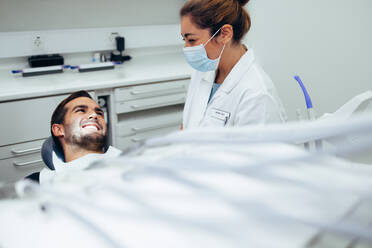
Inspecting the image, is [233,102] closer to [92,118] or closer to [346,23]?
[92,118]

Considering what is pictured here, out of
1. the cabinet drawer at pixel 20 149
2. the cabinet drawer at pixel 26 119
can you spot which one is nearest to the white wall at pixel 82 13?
the cabinet drawer at pixel 26 119

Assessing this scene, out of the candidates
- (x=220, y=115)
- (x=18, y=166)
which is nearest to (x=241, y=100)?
(x=220, y=115)

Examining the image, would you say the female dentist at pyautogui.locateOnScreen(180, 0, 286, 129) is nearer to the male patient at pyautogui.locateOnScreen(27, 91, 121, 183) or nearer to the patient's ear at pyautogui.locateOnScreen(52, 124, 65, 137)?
the male patient at pyautogui.locateOnScreen(27, 91, 121, 183)

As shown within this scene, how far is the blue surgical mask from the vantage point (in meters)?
1.69

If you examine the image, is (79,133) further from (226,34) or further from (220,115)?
(226,34)

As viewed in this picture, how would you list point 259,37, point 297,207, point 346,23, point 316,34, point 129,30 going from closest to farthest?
1. point 297,207
2. point 346,23
3. point 316,34
4. point 259,37
5. point 129,30

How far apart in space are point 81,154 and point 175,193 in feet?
4.09

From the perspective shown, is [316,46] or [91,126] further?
[316,46]

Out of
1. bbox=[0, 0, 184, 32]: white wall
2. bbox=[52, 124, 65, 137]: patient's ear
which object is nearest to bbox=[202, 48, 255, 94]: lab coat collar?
bbox=[52, 124, 65, 137]: patient's ear

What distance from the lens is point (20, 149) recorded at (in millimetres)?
2221

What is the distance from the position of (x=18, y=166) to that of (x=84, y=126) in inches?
31.9

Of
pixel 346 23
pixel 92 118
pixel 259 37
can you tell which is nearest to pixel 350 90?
pixel 346 23

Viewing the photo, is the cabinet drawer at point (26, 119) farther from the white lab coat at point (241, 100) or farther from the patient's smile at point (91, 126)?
the white lab coat at point (241, 100)

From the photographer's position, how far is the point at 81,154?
1649 mm
